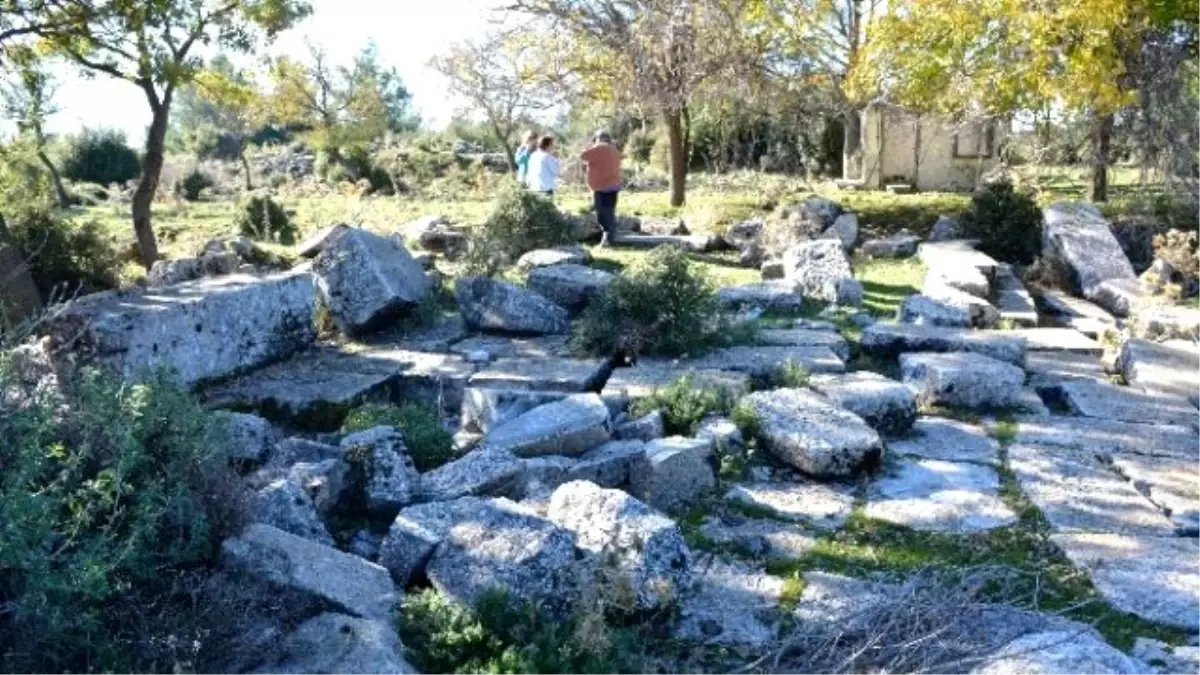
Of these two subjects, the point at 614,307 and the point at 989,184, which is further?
the point at 989,184

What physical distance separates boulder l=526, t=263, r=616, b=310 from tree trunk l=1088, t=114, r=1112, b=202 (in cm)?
762

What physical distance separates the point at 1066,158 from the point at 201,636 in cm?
1523

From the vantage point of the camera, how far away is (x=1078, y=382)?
7305mm

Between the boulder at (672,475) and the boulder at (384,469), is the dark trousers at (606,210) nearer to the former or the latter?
the boulder at (672,475)

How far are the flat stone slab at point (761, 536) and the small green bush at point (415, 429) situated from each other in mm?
1367

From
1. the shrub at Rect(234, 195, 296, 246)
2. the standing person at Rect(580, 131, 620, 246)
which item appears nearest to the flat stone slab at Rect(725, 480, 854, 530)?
the standing person at Rect(580, 131, 620, 246)

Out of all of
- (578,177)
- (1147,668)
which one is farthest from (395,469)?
(578,177)

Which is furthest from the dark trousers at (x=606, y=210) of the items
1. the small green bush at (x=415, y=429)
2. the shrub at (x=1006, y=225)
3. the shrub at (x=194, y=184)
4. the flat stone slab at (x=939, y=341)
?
the shrub at (x=194, y=184)

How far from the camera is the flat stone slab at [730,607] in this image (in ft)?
12.6

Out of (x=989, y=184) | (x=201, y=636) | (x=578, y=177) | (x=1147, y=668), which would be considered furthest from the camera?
(x=578, y=177)

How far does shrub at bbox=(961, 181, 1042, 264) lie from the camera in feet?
41.5

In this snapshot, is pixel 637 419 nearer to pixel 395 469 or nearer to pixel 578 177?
pixel 395 469

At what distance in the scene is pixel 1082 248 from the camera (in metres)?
11.6

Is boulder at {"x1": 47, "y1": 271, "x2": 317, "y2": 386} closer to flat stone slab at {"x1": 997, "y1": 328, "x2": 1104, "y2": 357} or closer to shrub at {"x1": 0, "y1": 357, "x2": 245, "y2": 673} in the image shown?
shrub at {"x1": 0, "y1": 357, "x2": 245, "y2": 673}
